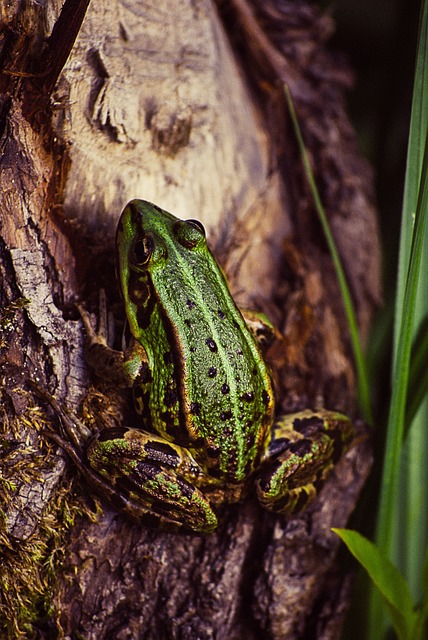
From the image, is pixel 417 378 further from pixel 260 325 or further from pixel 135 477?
pixel 135 477

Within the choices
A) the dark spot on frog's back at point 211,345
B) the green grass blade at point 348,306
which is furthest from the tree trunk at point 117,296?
the dark spot on frog's back at point 211,345

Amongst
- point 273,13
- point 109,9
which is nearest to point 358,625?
point 109,9

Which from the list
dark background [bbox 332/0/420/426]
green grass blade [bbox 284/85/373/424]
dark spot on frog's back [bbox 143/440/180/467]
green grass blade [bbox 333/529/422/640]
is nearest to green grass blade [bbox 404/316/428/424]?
green grass blade [bbox 284/85/373/424]

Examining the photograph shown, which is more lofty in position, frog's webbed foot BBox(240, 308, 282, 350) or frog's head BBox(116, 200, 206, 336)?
frog's head BBox(116, 200, 206, 336)

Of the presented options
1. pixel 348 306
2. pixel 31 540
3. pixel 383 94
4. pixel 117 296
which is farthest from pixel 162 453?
pixel 383 94

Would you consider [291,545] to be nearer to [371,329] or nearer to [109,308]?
[109,308]

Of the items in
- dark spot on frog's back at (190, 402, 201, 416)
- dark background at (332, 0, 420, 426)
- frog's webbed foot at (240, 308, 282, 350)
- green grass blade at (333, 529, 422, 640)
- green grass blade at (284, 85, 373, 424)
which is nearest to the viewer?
green grass blade at (333, 529, 422, 640)

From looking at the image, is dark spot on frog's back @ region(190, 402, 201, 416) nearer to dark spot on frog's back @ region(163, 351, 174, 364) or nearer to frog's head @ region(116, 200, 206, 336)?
dark spot on frog's back @ region(163, 351, 174, 364)

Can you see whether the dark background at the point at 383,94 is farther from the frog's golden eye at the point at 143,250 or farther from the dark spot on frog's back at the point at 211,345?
the frog's golden eye at the point at 143,250
